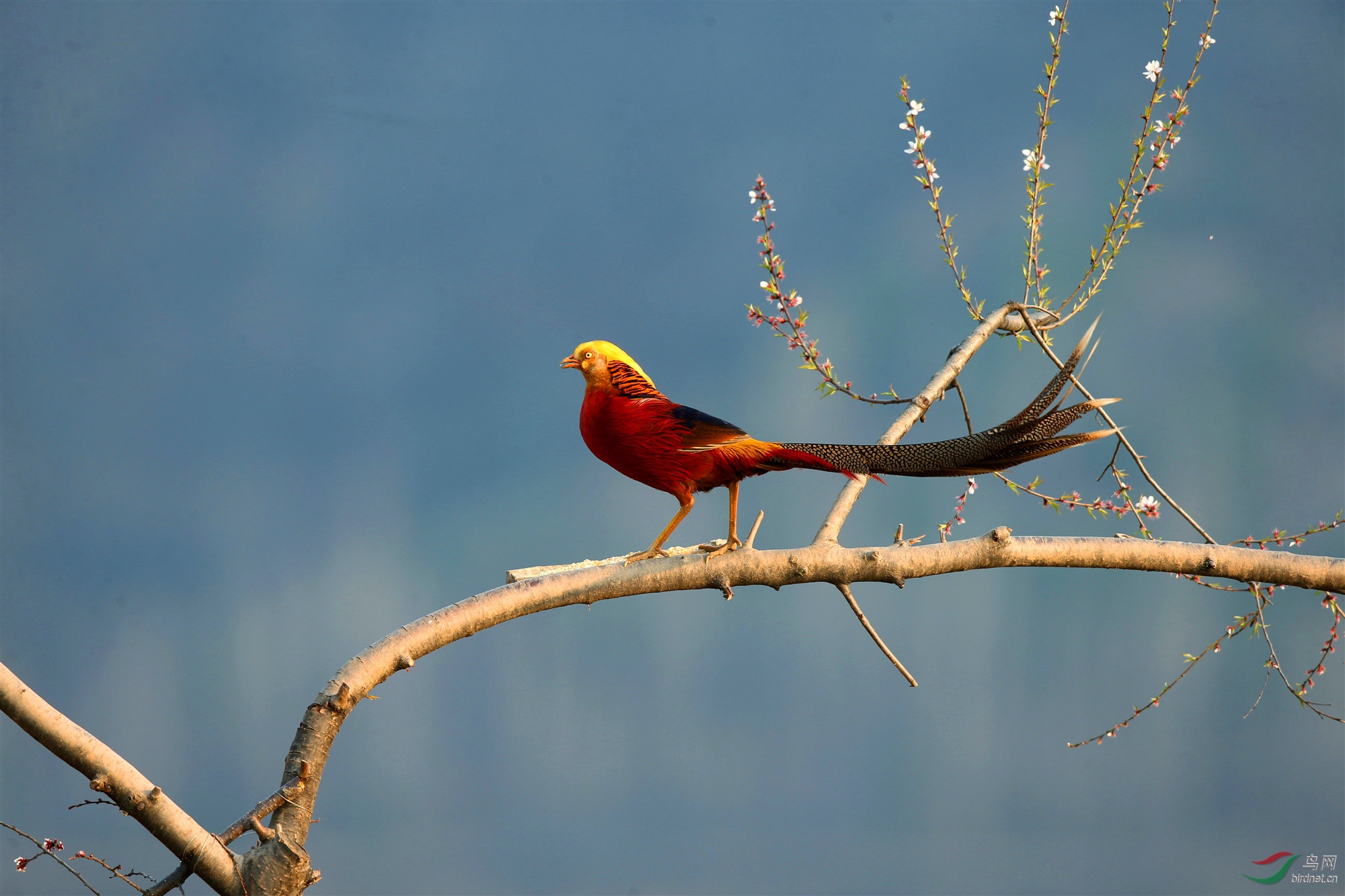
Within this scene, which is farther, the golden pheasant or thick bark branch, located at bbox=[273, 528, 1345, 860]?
thick bark branch, located at bbox=[273, 528, 1345, 860]

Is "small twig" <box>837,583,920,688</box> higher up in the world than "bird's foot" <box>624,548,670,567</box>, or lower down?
lower down

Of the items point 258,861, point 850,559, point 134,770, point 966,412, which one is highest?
point 966,412

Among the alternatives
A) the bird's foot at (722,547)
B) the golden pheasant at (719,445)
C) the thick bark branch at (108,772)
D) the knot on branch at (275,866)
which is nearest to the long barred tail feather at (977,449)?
the golden pheasant at (719,445)

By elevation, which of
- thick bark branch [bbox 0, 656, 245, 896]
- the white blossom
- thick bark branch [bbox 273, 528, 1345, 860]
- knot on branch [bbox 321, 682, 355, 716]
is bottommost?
thick bark branch [bbox 0, 656, 245, 896]

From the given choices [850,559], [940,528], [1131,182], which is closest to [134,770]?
[850,559]

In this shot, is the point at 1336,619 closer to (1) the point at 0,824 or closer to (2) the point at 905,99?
(2) the point at 905,99

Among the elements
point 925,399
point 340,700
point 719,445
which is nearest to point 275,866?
point 340,700

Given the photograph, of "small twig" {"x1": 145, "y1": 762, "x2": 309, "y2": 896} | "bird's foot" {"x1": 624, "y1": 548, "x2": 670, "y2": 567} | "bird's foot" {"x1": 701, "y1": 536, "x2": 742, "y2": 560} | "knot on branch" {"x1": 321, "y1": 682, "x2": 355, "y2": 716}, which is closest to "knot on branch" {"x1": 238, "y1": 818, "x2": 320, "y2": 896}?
"small twig" {"x1": 145, "y1": 762, "x2": 309, "y2": 896}

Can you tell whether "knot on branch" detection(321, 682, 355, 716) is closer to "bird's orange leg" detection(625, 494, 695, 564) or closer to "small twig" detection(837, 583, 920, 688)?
"bird's orange leg" detection(625, 494, 695, 564)

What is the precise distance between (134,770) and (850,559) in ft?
7.00

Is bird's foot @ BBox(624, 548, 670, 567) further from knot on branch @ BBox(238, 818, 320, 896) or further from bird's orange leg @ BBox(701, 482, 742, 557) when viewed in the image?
knot on branch @ BBox(238, 818, 320, 896)

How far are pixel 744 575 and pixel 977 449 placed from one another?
0.81 meters

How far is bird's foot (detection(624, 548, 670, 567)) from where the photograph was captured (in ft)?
9.88

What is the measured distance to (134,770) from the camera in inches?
104
